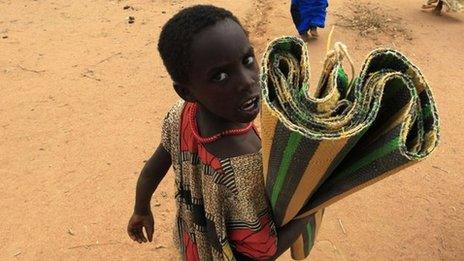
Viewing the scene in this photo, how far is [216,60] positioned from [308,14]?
13.1ft

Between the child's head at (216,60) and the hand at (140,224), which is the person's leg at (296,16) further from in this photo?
the child's head at (216,60)

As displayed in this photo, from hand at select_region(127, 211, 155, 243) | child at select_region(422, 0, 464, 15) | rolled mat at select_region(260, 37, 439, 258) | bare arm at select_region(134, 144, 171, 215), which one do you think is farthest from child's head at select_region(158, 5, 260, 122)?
child at select_region(422, 0, 464, 15)

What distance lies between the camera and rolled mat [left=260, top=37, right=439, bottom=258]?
2.76 ft

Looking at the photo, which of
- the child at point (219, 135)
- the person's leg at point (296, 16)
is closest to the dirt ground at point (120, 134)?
the person's leg at point (296, 16)

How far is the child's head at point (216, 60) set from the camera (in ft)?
3.40

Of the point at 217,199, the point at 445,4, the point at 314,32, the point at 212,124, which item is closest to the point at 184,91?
the point at 212,124

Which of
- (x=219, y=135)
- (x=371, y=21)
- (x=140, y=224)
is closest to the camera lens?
(x=219, y=135)

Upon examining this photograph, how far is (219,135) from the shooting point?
114 cm

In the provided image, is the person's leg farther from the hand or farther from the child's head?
the child's head

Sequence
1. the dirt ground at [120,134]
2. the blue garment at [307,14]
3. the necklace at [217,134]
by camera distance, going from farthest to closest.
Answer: the blue garment at [307,14] < the dirt ground at [120,134] < the necklace at [217,134]

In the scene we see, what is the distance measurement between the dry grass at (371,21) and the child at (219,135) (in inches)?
158

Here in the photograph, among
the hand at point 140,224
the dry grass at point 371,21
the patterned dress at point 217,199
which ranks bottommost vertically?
the dry grass at point 371,21

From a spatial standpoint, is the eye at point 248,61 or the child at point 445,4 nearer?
the eye at point 248,61

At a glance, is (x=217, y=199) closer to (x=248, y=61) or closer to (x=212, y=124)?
(x=212, y=124)
